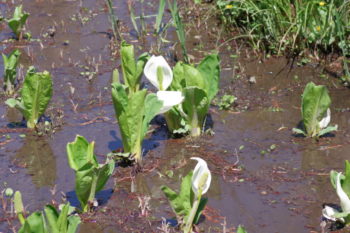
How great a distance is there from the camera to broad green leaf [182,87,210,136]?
145 inches

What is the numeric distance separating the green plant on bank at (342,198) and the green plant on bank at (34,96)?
1766 millimetres

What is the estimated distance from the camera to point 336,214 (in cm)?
291

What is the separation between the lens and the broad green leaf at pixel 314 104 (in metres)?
3.69

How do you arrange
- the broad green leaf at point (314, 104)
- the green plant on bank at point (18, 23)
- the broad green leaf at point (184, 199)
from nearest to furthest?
the broad green leaf at point (184, 199), the broad green leaf at point (314, 104), the green plant on bank at point (18, 23)

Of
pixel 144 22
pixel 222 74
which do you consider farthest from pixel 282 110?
pixel 144 22

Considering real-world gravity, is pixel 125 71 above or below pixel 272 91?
above

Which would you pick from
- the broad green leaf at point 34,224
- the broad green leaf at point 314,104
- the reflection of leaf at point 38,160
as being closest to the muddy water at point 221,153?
the reflection of leaf at point 38,160

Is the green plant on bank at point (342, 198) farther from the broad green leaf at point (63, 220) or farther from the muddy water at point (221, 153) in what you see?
the broad green leaf at point (63, 220)

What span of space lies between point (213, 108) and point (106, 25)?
205 cm

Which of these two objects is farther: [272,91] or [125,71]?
[272,91]

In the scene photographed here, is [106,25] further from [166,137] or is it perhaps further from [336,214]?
[336,214]

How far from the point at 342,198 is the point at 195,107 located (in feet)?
3.67

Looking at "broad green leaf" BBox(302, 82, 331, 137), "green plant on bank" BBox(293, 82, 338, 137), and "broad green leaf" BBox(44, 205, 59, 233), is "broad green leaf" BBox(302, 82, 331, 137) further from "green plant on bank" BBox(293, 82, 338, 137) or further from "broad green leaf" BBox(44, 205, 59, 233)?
"broad green leaf" BBox(44, 205, 59, 233)

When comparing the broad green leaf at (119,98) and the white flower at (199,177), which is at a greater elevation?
the broad green leaf at (119,98)
